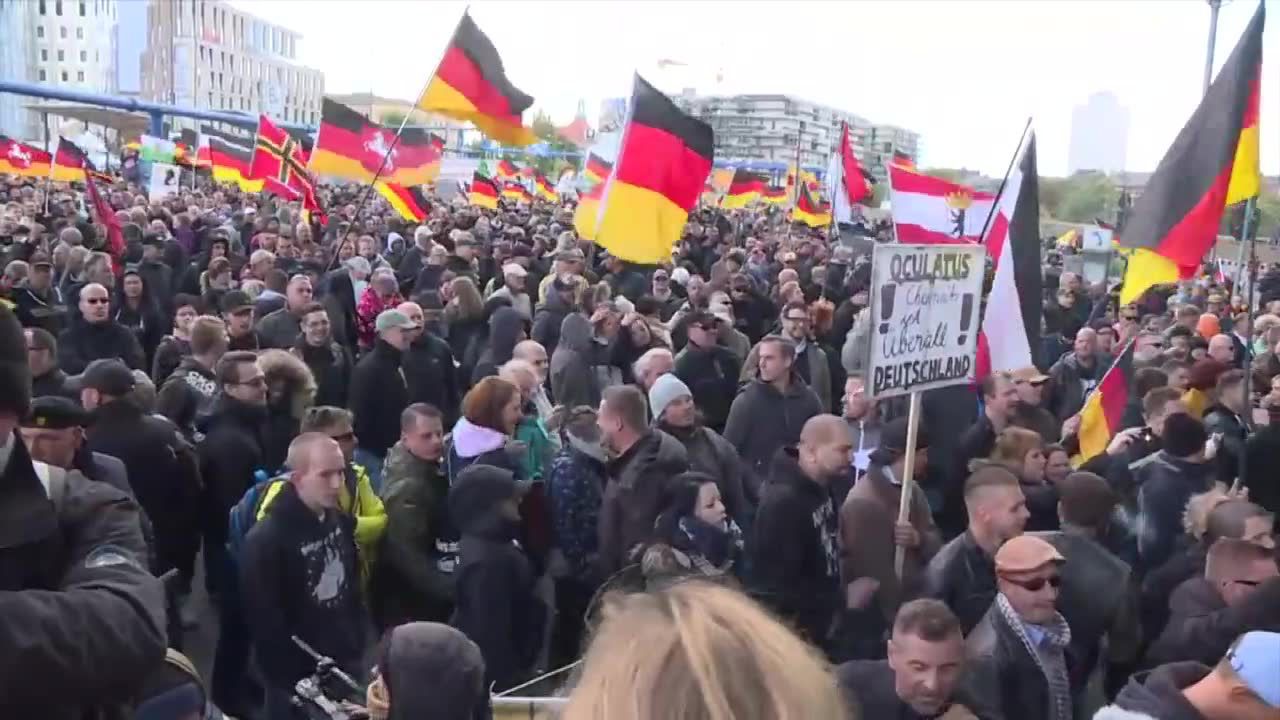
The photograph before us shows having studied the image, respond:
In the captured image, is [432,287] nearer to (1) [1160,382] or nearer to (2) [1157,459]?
(1) [1160,382]

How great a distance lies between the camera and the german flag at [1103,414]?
6.53 m

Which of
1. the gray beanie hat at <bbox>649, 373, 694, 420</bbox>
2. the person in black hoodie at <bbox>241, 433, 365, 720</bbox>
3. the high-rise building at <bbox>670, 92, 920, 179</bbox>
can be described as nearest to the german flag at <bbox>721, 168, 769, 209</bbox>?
the gray beanie hat at <bbox>649, 373, 694, 420</bbox>

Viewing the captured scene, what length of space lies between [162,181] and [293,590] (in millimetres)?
17392

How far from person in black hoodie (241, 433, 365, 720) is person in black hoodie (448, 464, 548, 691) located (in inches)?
17.8

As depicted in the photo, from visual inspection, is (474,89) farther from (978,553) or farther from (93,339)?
(978,553)

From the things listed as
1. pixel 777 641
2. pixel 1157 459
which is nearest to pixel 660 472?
pixel 1157 459

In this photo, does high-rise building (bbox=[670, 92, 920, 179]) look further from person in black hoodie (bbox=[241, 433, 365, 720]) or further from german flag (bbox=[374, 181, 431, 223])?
person in black hoodie (bbox=[241, 433, 365, 720])

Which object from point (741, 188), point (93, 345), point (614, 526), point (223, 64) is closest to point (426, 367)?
point (93, 345)

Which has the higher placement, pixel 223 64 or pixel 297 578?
pixel 223 64

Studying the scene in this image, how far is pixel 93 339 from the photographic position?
732cm

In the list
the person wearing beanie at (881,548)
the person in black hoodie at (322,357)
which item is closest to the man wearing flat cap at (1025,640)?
the person wearing beanie at (881,548)

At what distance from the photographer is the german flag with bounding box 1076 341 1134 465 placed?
21.4ft

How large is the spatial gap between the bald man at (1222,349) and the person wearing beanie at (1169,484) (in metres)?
2.95

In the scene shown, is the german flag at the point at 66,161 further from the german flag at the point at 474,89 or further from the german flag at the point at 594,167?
the german flag at the point at 474,89
